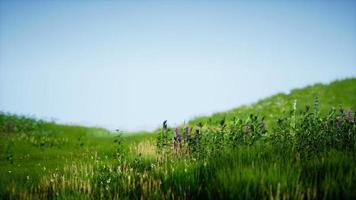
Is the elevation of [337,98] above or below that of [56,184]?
above

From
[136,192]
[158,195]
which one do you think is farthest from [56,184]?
[158,195]

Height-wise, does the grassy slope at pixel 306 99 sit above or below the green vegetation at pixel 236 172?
above

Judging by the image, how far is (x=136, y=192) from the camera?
7.26 metres

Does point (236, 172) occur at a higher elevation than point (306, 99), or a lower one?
lower

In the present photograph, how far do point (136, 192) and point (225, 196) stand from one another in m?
2.14

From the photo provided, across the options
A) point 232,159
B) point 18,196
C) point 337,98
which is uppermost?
point 337,98

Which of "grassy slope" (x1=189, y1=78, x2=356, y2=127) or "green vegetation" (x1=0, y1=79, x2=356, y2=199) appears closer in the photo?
"green vegetation" (x1=0, y1=79, x2=356, y2=199)

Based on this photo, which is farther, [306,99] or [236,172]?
[306,99]

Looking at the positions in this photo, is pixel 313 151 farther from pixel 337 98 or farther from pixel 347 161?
pixel 337 98

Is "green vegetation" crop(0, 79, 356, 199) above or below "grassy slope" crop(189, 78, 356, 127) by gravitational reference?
below

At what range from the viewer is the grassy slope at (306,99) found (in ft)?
84.3

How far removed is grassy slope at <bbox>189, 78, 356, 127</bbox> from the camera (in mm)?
25688

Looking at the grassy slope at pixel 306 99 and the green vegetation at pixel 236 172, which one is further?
the grassy slope at pixel 306 99

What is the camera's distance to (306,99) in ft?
92.5
